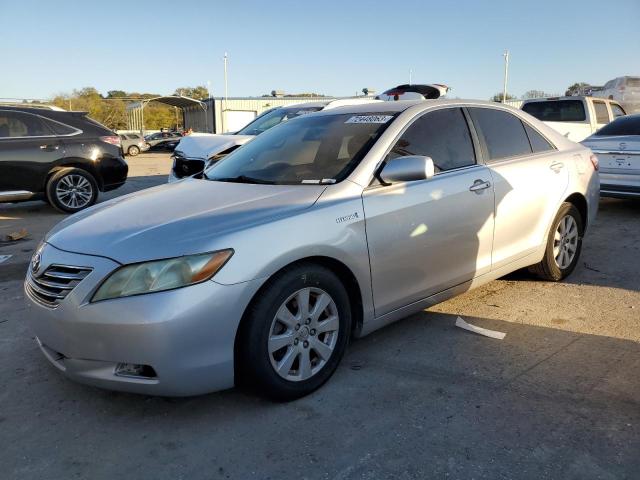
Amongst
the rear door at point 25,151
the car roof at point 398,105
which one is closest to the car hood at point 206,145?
the rear door at point 25,151

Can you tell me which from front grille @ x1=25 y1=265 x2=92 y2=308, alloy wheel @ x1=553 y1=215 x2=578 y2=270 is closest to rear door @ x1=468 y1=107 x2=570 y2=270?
alloy wheel @ x1=553 y1=215 x2=578 y2=270

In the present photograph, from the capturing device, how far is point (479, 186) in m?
3.76

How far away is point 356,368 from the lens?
3.24m

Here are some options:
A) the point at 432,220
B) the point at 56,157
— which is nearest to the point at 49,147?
the point at 56,157

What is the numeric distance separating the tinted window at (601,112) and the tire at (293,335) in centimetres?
1078

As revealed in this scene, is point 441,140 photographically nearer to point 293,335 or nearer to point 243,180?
point 243,180

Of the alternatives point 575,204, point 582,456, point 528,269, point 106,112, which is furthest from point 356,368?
point 106,112

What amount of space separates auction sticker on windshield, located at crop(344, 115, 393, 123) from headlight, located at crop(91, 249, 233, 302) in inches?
65.6

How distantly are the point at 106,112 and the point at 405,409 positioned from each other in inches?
2515

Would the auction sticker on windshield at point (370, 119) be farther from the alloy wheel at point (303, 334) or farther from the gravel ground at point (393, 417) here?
the gravel ground at point (393, 417)

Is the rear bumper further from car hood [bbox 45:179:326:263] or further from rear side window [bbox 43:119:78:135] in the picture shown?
rear side window [bbox 43:119:78:135]

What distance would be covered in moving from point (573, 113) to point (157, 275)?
36.8 ft

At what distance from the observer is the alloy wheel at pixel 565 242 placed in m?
4.62

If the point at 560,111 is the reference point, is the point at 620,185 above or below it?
below
